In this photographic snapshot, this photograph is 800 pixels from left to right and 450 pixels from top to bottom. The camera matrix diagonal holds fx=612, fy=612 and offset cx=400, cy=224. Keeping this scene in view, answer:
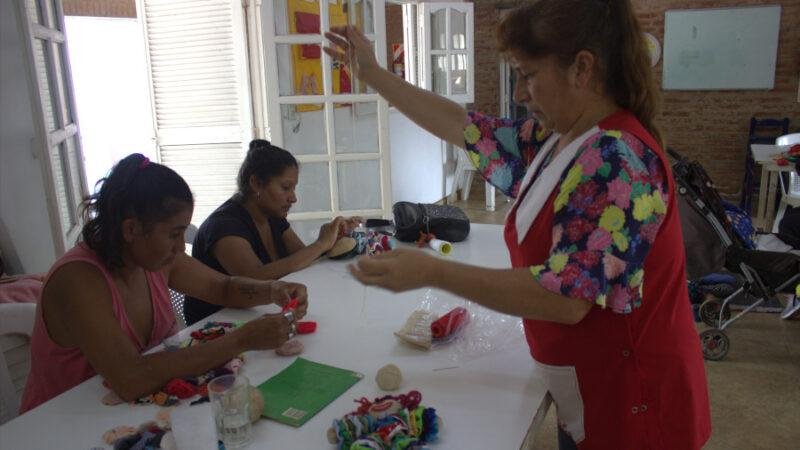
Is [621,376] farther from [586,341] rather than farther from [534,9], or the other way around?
[534,9]

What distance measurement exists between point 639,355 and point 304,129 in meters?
2.99

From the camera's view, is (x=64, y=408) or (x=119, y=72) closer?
(x=64, y=408)

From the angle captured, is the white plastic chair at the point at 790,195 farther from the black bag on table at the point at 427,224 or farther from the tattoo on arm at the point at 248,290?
the tattoo on arm at the point at 248,290

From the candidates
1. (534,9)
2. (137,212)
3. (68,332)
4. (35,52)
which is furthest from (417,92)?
(35,52)

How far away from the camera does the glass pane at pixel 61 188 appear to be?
8.31ft

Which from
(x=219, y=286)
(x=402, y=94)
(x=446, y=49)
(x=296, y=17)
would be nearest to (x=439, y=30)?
(x=446, y=49)

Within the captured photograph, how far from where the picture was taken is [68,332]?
1.30m

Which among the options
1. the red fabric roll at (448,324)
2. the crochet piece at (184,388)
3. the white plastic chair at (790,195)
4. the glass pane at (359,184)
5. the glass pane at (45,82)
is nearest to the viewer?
the crochet piece at (184,388)

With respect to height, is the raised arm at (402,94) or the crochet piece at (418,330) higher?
the raised arm at (402,94)

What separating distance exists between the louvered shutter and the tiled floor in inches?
132

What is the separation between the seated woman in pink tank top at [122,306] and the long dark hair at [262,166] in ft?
2.22

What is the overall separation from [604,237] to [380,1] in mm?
3257

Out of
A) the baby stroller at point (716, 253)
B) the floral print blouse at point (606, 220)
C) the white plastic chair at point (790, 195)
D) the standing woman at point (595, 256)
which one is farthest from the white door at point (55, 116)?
the white plastic chair at point (790, 195)

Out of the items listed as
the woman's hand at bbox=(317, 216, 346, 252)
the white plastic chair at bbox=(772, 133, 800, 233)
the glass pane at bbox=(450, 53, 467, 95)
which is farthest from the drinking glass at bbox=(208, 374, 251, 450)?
the glass pane at bbox=(450, 53, 467, 95)
